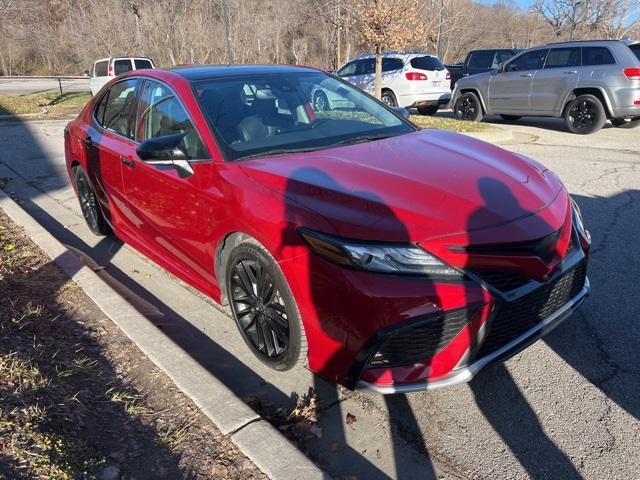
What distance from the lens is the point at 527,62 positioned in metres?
11.9

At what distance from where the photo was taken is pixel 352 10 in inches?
489

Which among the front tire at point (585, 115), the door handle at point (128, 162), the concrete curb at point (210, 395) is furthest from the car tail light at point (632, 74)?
the concrete curb at point (210, 395)

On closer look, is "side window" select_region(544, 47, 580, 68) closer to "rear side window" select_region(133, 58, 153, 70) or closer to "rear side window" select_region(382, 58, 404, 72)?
"rear side window" select_region(382, 58, 404, 72)

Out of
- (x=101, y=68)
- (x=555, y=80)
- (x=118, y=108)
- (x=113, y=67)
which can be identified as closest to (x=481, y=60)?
(x=555, y=80)

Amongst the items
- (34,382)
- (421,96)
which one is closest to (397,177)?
(34,382)

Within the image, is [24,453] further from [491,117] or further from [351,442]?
[491,117]

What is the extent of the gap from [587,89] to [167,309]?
32.8 feet

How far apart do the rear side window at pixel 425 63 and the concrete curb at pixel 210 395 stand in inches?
469

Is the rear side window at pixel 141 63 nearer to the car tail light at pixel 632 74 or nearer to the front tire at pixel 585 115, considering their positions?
the front tire at pixel 585 115

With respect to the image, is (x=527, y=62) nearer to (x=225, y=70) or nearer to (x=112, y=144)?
(x=225, y=70)

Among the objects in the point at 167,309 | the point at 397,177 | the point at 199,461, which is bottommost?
the point at 167,309

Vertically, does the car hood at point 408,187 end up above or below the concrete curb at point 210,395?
above

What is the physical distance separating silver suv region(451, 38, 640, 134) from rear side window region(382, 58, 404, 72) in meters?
2.20

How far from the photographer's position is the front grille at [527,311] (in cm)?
246
